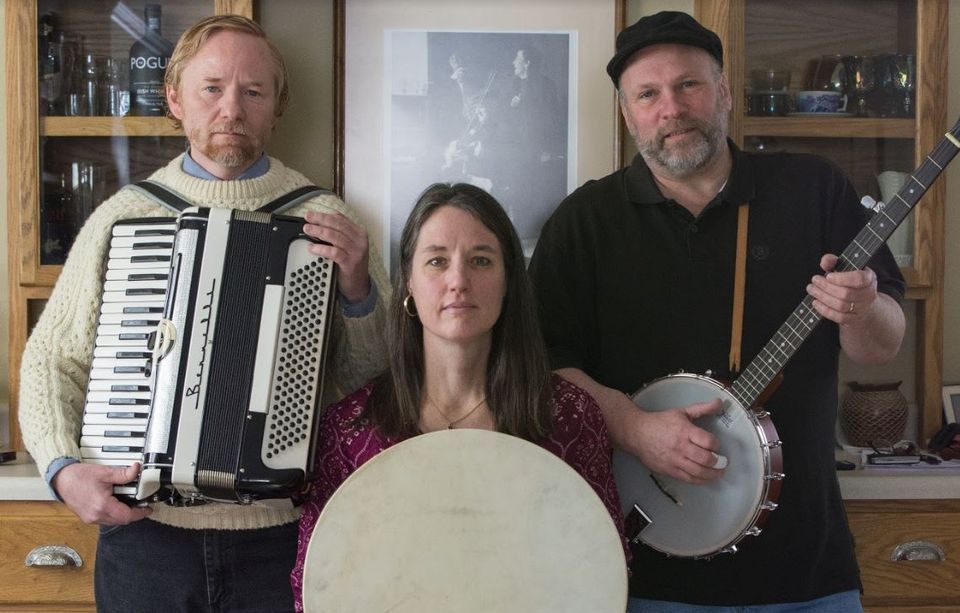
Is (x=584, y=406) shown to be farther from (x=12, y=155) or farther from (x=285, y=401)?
(x=12, y=155)

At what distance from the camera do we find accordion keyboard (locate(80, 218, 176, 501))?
1700 millimetres

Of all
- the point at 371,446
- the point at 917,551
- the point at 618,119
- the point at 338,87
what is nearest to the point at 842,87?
the point at 618,119

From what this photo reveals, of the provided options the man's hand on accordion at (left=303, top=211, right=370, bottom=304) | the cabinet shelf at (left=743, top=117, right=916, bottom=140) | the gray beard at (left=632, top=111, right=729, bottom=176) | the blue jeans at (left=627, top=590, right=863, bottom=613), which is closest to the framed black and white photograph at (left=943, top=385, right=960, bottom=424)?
the cabinet shelf at (left=743, top=117, right=916, bottom=140)

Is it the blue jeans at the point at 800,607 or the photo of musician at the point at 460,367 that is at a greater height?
the photo of musician at the point at 460,367

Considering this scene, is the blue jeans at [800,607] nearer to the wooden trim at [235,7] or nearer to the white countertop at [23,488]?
the white countertop at [23,488]

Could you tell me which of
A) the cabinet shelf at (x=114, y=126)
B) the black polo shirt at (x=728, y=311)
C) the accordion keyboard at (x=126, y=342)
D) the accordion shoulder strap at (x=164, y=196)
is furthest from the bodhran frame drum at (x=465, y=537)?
the cabinet shelf at (x=114, y=126)

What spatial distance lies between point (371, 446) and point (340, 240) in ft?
1.19

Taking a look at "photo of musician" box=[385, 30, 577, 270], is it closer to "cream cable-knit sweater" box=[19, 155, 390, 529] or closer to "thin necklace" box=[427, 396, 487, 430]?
"cream cable-knit sweater" box=[19, 155, 390, 529]

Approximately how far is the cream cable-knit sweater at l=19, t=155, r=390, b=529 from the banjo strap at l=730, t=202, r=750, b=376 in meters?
0.71

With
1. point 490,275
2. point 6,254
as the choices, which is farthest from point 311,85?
point 490,275

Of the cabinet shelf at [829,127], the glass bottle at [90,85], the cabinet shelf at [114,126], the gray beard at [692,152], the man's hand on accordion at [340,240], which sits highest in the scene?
the glass bottle at [90,85]

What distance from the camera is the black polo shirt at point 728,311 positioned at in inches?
77.2

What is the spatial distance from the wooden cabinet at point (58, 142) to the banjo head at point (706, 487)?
1.47 m

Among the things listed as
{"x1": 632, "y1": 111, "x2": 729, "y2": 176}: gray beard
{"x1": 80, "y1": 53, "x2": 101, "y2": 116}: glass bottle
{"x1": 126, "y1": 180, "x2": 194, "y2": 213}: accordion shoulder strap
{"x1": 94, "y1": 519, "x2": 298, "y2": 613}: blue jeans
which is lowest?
{"x1": 94, "y1": 519, "x2": 298, "y2": 613}: blue jeans
